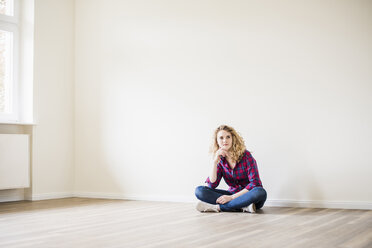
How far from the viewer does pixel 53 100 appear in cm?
447

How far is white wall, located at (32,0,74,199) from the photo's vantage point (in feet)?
14.1

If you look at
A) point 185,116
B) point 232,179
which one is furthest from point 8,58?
point 232,179

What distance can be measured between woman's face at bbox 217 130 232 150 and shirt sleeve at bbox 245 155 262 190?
204 mm

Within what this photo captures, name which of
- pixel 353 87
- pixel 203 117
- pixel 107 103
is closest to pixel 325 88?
pixel 353 87

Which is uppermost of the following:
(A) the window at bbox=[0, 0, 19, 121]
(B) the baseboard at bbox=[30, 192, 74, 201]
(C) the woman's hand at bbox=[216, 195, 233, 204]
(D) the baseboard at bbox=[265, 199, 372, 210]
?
(A) the window at bbox=[0, 0, 19, 121]

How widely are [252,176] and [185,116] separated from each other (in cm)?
105

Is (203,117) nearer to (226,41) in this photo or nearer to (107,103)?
(226,41)

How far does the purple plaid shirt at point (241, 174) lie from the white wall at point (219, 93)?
12.8 inches

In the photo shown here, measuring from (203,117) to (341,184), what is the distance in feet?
4.49

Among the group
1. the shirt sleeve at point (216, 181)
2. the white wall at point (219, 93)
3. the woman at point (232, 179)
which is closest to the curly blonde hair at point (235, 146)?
the woman at point (232, 179)

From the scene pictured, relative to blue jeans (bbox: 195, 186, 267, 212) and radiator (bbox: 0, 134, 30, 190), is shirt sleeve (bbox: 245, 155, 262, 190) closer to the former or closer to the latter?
blue jeans (bbox: 195, 186, 267, 212)

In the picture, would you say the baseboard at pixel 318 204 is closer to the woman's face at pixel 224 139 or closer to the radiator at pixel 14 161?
the woman's face at pixel 224 139

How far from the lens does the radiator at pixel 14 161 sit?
397cm

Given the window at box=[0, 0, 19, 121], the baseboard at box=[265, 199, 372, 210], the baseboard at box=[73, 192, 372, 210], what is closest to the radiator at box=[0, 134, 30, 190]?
the window at box=[0, 0, 19, 121]
